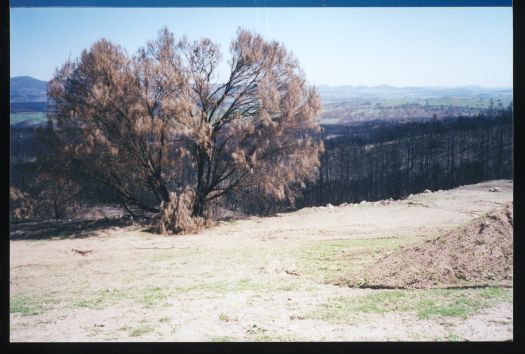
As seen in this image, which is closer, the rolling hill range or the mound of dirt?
the mound of dirt

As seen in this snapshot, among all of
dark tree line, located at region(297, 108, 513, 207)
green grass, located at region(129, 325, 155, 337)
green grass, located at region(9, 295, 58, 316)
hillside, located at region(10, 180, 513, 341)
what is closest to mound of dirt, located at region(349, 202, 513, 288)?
hillside, located at region(10, 180, 513, 341)

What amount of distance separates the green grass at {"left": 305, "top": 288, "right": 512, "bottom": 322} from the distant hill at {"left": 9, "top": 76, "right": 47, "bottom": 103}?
4006 mm

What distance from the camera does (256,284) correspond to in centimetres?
495

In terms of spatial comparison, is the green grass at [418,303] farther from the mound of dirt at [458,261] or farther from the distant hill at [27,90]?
the distant hill at [27,90]

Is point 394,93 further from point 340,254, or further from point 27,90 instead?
point 27,90

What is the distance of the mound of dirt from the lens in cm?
489

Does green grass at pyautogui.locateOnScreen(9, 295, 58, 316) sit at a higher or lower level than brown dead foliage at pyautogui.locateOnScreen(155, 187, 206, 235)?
lower

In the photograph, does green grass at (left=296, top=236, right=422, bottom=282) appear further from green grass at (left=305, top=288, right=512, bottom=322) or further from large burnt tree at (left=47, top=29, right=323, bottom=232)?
large burnt tree at (left=47, top=29, right=323, bottom=232)

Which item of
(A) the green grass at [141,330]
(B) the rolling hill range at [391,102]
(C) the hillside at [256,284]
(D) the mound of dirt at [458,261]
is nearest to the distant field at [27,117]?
(B) the rolling hill range at [391,102]

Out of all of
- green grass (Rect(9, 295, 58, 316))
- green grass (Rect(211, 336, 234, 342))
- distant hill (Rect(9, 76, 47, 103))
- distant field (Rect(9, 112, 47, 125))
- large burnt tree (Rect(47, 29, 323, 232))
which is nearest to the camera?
green grass (Rect(211, 336, 234, 342))

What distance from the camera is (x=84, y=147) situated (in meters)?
5.44

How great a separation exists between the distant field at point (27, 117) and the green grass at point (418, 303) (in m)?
3.91
